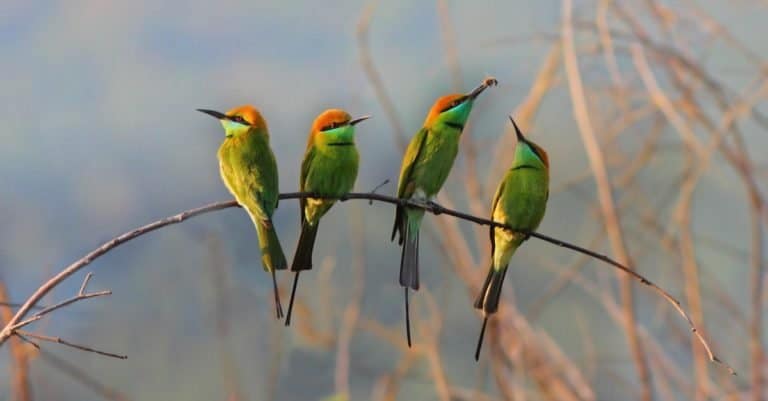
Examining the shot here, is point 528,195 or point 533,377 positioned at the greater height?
point 528,195

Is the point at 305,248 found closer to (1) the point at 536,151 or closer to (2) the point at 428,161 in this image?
(2) the point at 428,161

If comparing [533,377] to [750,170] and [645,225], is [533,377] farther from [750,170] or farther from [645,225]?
[750,170]

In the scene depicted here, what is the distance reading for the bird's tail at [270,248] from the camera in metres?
1.12

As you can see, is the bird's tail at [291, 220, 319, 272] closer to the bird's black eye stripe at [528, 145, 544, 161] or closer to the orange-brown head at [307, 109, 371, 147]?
the orange-brown head at [307, 109, 371, 147]

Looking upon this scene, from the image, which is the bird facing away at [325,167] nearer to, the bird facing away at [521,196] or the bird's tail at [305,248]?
the bird's tail at [305,248]

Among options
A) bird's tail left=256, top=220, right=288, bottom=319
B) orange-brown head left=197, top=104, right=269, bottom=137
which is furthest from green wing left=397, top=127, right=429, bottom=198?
bird's tail left=256, top=220, right=288, bottom=319

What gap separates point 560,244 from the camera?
121 cm

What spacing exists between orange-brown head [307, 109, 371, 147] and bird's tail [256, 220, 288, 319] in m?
0.36

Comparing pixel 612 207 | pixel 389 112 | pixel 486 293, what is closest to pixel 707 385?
pixel 612 207

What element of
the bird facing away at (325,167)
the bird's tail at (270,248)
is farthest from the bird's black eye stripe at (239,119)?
the bird's tail at (270,248)

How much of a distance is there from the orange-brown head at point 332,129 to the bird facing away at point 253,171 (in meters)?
0.17

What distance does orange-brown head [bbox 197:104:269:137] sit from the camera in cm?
141

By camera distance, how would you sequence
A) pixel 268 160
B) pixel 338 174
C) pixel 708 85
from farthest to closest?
pixel 708 85
pixel 338 174
pixel 268 160

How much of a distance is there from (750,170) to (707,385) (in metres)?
0.77
